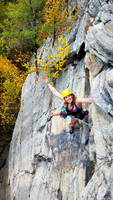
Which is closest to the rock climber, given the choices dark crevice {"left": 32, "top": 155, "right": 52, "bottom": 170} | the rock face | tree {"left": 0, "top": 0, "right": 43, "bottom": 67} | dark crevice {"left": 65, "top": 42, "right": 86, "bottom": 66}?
the rock face

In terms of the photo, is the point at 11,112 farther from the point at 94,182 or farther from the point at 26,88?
the point at 94,182

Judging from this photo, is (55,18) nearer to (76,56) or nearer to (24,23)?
(24,23)

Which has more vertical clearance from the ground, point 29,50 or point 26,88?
point 29,50

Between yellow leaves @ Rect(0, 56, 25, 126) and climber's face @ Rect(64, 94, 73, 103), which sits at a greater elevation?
yellow leaves @ Rect(0, 56, 25, 126)

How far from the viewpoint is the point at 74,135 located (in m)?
11.8

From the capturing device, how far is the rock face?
8656mm

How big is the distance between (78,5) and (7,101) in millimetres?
10553

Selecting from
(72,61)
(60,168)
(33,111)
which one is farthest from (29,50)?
(60,168)

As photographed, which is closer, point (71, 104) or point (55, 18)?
point (71, 104)

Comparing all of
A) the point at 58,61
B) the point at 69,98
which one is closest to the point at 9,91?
the point at 58,61

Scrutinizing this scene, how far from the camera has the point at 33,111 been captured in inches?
646

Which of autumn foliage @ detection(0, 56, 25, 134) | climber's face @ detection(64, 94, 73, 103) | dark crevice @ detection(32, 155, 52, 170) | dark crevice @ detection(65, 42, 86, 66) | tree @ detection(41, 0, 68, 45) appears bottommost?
dark crevice @ detection(32, 155, 52, 170)

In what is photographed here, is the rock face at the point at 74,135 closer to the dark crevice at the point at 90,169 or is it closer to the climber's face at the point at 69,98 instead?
the dark crevice at the point at 90,169

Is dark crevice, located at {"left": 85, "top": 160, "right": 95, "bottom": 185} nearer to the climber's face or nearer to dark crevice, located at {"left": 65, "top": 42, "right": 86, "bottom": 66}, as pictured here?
the climber's face
